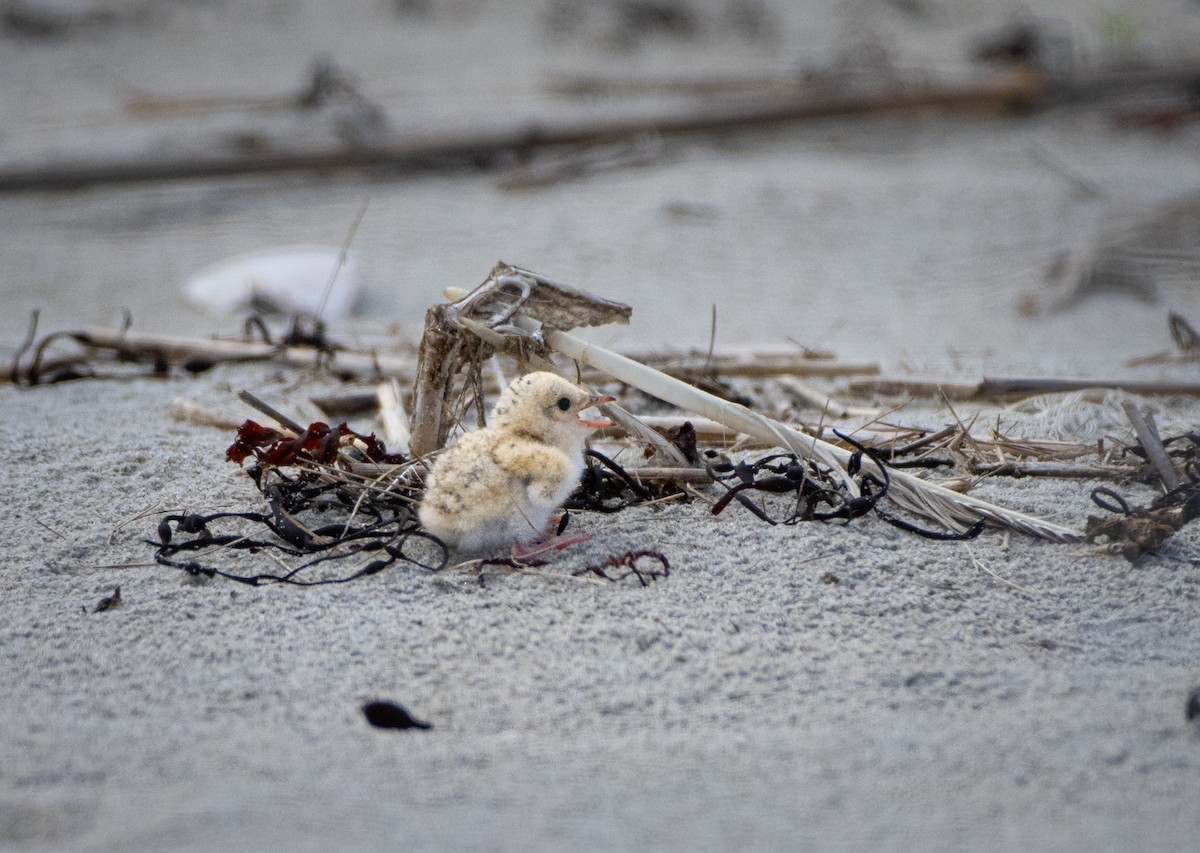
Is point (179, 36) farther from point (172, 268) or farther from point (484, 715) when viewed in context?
point (484, 715)

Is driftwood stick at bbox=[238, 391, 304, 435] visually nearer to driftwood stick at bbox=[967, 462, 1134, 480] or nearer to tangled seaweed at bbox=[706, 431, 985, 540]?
tangled seaweed at bbox=[706, 431, 985, 540]

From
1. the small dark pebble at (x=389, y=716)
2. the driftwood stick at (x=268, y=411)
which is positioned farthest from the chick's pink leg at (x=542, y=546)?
the driftwood stick at (x=268, y=411)

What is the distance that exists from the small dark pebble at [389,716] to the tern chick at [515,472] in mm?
635

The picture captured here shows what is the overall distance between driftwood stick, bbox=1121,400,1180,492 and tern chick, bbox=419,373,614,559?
Answer: 5.68 feet

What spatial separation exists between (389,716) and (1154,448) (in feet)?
8.13

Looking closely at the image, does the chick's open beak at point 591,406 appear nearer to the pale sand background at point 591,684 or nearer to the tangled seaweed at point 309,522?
the pale sand background at point 591,684

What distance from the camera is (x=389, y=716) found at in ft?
7.56

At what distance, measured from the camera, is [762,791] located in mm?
2100

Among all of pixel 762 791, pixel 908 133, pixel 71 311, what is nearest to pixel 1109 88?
pixel 908 133

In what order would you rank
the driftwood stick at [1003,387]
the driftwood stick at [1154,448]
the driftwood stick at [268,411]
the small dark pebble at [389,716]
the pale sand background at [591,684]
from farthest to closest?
the driftwood stick at [1003,387], the driftwood stick at [268,411], the driftwood stick at [1154,448], the small dark pebble at [389,716], the pale sand background at [591,684]

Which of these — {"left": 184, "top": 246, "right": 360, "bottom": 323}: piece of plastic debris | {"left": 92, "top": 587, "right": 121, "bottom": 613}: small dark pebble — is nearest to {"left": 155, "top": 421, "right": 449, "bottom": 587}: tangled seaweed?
{"left": 92, "top": 587, "right": 121, "bottom": 613}: small dark pebble

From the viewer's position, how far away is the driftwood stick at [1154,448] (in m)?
3.15

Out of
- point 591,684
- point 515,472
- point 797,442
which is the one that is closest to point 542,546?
point 515,472

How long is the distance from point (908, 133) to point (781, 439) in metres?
8.10
